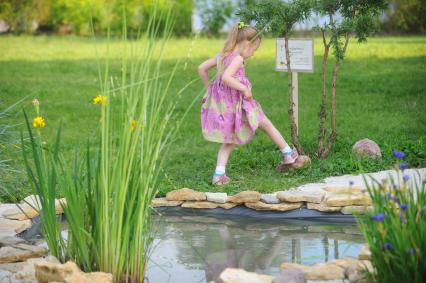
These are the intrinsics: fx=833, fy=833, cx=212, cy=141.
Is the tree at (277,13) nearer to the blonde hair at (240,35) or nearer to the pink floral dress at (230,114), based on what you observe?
the blonde hair at (240,35)

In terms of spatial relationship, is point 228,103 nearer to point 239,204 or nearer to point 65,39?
point 239,204

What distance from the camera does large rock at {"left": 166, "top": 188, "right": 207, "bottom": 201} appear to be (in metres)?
5.59

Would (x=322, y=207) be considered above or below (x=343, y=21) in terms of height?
below

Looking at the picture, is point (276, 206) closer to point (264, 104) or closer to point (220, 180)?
point (220, 180)

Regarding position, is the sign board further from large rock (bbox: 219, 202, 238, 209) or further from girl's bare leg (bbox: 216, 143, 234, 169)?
large rock (bbox: 219, 202, 238, 209)

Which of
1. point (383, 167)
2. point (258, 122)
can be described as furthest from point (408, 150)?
point (258, 122)

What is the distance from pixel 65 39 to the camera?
17891mm

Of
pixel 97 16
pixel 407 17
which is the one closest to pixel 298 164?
pixel 407 17

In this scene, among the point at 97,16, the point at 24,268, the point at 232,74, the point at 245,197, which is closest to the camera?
the point at 24,268

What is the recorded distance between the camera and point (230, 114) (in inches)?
243

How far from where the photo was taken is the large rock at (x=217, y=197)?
5559 millimetres

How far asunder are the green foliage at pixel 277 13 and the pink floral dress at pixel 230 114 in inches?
20.0

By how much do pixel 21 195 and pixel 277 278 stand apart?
276 cm

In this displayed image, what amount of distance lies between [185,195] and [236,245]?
2.75ft
